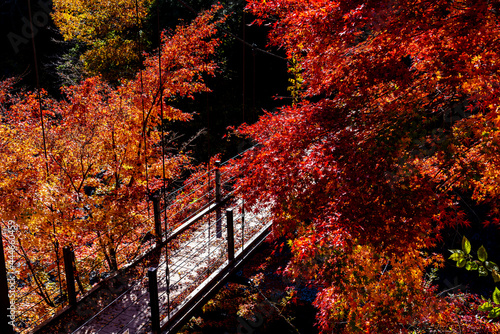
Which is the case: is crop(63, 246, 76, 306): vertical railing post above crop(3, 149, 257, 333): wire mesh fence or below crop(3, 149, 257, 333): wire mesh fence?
above

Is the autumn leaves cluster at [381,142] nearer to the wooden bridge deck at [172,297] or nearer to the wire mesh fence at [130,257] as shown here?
the wooden bridge deck at [172,297]

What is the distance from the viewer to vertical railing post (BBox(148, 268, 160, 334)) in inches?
143

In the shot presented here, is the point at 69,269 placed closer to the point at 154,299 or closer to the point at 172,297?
the point at 154,299

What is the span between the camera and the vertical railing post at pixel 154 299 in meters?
3.62

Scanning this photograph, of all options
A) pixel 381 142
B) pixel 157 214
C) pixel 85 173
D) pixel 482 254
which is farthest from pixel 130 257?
pixel 482 254

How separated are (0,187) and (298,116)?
404cm

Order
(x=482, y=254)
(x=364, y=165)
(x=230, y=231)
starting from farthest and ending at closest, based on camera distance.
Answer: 1. (x=230, y=231)
2. (x=364, y=165)
3. (x=482, y=254)

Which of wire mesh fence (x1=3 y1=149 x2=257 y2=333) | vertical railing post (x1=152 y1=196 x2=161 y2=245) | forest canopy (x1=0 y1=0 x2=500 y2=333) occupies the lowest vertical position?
wire mesh fence (x1=3 y1=149 x2=257 y2=333)

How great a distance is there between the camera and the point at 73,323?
4992mm

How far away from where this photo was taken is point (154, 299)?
3.72 meters

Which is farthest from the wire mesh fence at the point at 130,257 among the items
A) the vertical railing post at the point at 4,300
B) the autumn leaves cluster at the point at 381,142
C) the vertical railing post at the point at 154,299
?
the vertical railing post at the point at 4,300

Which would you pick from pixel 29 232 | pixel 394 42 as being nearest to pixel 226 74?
pixel 29 232

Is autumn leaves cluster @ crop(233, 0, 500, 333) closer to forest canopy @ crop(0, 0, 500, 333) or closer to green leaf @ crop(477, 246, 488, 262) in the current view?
forest canopy @ crop(0, 0, 500, 333)

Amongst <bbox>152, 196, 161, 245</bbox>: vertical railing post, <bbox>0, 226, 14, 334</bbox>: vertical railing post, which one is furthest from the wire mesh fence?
<bbox>0, 226, 14, 334</bbox>: vertical railing post
